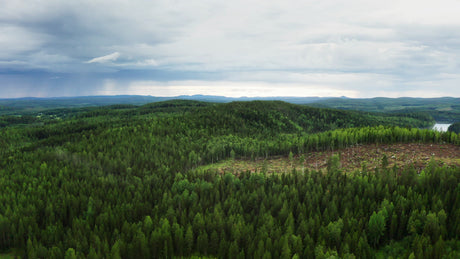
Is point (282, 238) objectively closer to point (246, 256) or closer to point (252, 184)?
point (246, 256)

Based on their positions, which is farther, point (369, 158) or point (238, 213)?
point (369, 158)

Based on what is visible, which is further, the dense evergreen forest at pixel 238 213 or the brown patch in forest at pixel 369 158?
the brown patch in forest at pixel 369 158

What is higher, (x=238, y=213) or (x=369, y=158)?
(x=369, y=158)

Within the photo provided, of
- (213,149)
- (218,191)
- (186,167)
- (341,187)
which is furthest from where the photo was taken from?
(213,149)

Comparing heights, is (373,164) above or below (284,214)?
above

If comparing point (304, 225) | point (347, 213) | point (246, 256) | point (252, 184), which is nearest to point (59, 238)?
point (246, 256)

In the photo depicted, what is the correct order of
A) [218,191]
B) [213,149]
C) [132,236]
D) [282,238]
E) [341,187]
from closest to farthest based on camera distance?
[282,238] → [132,236] → [341,187] → [218,191] → [213,149]

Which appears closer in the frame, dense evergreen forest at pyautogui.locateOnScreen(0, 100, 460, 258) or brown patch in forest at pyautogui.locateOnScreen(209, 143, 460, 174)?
dense evergreen forest at pyautogui.locateOnScreen(0, 100, 460, 258)

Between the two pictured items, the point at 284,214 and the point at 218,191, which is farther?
the point at 218,191
